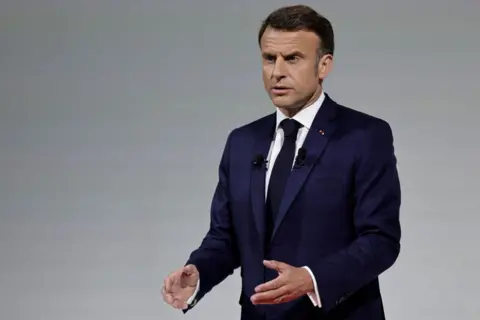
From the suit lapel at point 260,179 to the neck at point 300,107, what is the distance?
0.05 m

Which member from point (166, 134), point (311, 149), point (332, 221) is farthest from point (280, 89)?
point (166, 134)

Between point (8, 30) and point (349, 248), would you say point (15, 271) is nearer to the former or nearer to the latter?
point (8, 30)

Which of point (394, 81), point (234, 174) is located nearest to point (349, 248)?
point (234, 174)

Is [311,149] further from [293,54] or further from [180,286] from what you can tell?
[180,286]

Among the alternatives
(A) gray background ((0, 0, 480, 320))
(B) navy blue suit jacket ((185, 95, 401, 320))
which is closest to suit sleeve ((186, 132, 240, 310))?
(B) navy blue suit jacket ((185, 95, 401, 320))

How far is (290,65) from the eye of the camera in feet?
5.63

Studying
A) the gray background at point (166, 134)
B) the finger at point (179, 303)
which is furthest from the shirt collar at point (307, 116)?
the gray background at point (166, 134)

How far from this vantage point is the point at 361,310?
5.54 ft

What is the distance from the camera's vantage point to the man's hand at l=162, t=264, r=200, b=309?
1.66 m

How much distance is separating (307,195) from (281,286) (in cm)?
24

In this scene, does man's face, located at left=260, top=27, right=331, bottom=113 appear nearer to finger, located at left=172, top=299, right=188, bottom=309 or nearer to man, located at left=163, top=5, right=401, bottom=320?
man, located at left=163, top=5, right=401, bottom=320

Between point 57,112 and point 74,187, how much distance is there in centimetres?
29

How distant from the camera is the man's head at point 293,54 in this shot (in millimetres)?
1705

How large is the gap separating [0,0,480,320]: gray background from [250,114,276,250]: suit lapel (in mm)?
1210
